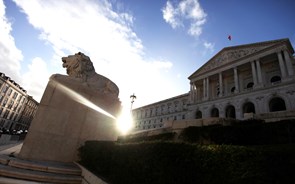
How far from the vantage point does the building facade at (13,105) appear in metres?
43.9

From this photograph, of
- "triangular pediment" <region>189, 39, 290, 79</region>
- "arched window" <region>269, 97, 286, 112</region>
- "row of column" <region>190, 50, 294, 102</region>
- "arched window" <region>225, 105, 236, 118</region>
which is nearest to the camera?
"row of column" <region>190, 50, 294, 102</region>

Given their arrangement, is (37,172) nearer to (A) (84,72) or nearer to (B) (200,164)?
(B) (200,164)

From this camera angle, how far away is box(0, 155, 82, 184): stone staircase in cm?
371

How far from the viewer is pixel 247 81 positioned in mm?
31797

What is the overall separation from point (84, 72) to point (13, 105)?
5702 cm

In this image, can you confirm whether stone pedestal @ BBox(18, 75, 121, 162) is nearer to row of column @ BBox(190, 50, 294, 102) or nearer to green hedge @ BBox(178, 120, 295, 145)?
green hedge @ BBox(178, 120, 295, 145)

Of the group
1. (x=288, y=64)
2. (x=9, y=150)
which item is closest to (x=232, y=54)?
(x=288, y=64)

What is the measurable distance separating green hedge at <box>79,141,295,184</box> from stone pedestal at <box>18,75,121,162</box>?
271cm

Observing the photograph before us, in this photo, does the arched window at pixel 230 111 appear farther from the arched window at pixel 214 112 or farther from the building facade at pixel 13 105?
the building facade at pixel 13 105

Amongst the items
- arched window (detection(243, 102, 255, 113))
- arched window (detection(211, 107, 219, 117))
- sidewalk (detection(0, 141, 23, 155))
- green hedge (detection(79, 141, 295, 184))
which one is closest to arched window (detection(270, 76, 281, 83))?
arched window (detection(243, 102, 255, 113))

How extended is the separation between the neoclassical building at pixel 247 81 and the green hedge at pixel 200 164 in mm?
15030

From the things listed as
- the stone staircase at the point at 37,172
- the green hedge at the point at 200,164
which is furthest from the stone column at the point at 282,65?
the stone staircase at the point at 37,172

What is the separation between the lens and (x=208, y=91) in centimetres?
3519

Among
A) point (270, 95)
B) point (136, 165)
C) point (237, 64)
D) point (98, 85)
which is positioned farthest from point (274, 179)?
point (237, 64)
